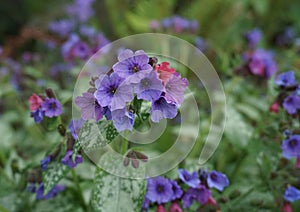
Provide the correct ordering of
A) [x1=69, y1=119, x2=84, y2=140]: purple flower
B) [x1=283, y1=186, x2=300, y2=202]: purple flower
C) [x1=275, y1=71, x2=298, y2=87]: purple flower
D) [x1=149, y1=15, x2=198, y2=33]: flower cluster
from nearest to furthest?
[x1=69, y1=119, x2=84, y2=140]: purple flower → [x1=283, y1=186, x2=300, y2=202]: purple flower → [x1=275, y1=71, x2=298, y2=87]: purple flower → [x1=149, y1=15, x2=198, y2=33]: flower cluster

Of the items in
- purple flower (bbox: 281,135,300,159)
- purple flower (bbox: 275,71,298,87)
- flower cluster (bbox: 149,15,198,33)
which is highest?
flower cluster (bbox: 149,15,198,33)

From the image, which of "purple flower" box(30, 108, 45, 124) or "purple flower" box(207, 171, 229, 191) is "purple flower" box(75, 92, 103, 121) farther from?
"purple flower" box(207, 171, 229, 191)

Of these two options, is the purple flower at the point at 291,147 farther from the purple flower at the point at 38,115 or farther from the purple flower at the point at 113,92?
the purple flower at the point at 38,115

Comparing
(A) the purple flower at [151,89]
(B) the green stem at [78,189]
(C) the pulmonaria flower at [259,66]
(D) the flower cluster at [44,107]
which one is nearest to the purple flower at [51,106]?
(D) the flower cluster at [44,107]

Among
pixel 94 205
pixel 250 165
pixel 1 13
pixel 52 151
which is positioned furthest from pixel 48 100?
pixel 1 13

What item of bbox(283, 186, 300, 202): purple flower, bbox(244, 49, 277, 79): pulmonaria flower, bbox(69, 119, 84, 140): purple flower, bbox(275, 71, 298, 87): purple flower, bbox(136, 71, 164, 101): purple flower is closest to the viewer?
bbox(136, 71, 164, 101): purple flower

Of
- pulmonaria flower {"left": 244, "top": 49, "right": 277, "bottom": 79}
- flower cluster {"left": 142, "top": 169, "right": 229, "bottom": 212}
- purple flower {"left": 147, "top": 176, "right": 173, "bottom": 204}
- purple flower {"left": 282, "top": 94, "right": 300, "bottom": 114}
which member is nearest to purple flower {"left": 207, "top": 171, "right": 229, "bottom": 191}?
flower cluster {"left": 142, "top": 169, "right": 229, "bottom": 212}

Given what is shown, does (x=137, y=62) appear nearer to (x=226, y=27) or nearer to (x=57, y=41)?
(x=57, y=41)

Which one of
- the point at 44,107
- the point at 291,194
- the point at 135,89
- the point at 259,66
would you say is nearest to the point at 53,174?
the point at 44,107
